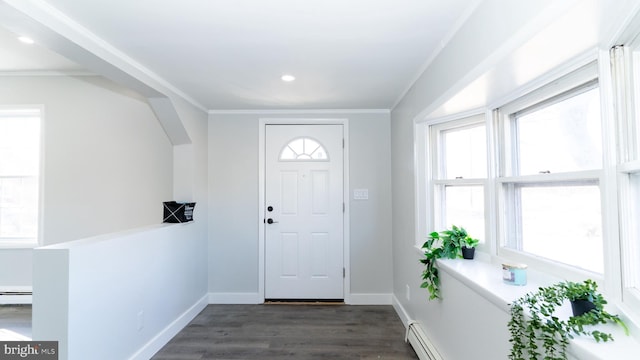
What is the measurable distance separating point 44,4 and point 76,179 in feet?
7.27

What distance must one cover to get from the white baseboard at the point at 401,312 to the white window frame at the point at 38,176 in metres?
3.73

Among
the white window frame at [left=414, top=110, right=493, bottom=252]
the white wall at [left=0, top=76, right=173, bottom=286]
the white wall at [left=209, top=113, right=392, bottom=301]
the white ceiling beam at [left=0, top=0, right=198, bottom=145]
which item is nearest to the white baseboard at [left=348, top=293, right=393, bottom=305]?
the white wall at [left=209, top=113, right=392, bottom=301]

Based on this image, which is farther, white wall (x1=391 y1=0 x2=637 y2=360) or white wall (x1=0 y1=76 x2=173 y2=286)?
white wall (x1=0 y1=76 x2=173 y2=286)

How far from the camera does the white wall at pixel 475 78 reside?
1122mm

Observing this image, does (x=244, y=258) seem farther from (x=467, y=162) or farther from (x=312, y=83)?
(x=467, y=162)

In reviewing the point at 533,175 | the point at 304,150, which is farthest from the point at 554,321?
the point at 304,150

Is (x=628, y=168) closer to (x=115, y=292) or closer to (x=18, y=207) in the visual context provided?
(x=115, y=292)

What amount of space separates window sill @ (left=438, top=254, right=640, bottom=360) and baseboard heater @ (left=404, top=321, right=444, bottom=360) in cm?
58

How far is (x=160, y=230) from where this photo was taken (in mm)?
2658

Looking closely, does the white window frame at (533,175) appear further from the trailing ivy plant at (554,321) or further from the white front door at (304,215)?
the white front door at (304,215)

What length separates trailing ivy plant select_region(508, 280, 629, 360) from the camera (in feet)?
3.38

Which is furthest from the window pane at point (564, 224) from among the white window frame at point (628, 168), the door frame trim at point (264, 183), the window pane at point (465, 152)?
the door frame trim at point (264, 183)

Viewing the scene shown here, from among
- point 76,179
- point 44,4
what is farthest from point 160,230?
point 44,4

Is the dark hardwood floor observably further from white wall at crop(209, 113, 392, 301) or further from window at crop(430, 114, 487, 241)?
window at crop(430, 114, 487, 241)
